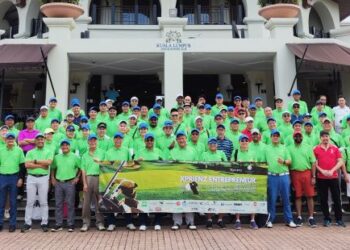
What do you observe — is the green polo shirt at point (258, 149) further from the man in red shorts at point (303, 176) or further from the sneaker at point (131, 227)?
the sneaker at point (131, 227)

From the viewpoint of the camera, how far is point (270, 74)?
56.4 ft

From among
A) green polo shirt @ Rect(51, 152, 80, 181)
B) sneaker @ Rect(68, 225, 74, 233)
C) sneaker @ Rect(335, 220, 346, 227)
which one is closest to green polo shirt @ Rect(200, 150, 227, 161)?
green polo shirt @ Rect(51, 152, 80, 181)

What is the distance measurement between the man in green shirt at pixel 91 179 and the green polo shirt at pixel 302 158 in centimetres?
396

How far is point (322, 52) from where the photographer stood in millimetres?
12875

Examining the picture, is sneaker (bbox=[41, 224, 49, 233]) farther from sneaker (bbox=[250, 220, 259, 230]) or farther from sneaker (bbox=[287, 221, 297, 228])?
sneaker (bbox=[287, 221, 297, 228])

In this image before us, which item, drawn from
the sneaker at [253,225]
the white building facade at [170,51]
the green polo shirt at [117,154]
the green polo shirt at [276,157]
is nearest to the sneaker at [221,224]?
the sneaker at [253,225]

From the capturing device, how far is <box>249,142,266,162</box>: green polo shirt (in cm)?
805

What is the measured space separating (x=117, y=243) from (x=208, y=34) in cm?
1302

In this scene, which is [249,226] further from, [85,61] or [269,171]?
[85,61]

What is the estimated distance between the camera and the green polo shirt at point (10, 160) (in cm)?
774

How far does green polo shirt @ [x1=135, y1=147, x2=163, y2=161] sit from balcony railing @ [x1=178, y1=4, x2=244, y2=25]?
12056mm

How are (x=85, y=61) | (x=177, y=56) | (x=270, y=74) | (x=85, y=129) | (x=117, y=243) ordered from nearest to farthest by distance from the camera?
(x=117, y=243)
(x=85, y=129)
(x=177, y=56)
(x=85, y=61)
(x=270, y=74)

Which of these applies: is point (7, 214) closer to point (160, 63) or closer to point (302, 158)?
point (302, 158)

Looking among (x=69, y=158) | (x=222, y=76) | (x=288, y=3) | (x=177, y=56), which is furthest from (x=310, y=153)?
(x=222, y=76)
